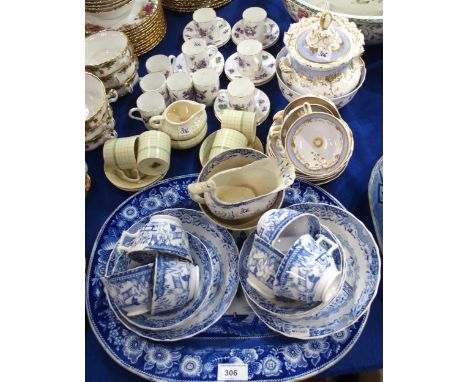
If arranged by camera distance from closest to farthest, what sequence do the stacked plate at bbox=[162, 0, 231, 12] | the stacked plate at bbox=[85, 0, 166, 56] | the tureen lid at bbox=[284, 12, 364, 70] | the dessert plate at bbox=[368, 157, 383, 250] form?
the dessert plate at bbox=[368, 157, 383, 250] → the tureen lid at bbox=[284, 12, 364, 70] → the stacked plate at bbox=[85, 0, 166, 56] → the stacked plate at bbox=[162, 0, 231, 12]

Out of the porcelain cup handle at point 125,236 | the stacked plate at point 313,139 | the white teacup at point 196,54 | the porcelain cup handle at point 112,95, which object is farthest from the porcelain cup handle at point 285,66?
the porcelain cup handle at point 125,236

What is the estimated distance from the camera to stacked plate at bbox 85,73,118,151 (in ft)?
3.42

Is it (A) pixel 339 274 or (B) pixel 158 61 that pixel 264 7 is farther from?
(A) pixel 339 274

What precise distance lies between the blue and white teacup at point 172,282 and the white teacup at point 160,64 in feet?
2.00

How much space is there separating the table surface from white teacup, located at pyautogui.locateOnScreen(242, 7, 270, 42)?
48 mm

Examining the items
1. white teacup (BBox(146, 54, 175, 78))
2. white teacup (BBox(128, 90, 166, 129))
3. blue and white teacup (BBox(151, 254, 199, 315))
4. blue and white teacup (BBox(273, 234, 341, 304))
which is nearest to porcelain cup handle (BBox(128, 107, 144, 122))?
white teacup (BBox(128, 90, 166, 129))

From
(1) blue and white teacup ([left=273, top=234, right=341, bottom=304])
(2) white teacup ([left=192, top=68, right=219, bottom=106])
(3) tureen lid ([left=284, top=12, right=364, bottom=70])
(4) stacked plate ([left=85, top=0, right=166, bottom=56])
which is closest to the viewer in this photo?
(1) blue and white teacup ([left=273, top=234, right=341, bottom=304])

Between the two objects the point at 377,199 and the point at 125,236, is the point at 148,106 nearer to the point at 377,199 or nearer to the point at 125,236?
the point at 125,236

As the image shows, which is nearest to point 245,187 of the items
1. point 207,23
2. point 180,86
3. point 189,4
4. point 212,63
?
point 180,86

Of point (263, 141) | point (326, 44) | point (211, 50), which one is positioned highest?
point (326, 44)

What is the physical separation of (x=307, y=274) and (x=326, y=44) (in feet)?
1.84

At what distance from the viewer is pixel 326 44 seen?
1028 millimetres

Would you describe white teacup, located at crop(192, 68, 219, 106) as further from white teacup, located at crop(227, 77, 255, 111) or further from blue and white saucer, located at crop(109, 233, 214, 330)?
blue and white saucer, located at crop(109, 233, 214, 330)

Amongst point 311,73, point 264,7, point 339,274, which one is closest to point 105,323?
point 339,274
